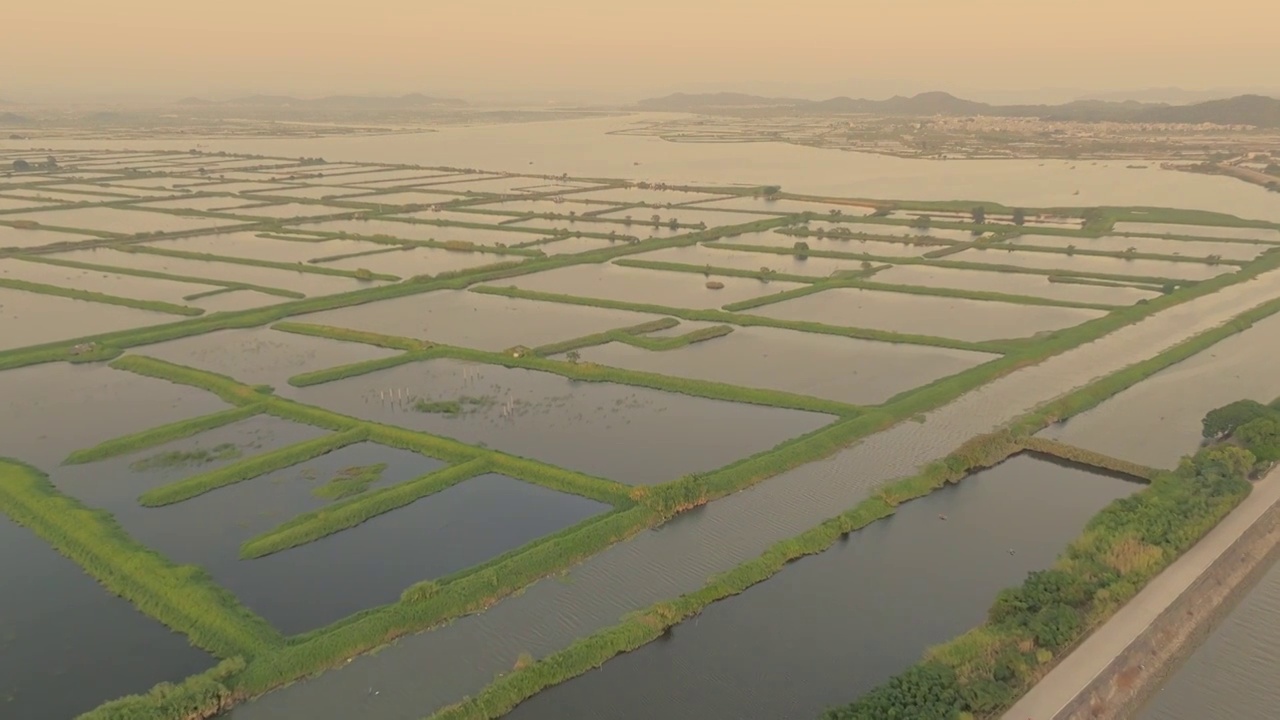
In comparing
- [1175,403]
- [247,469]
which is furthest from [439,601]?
[1175,403]

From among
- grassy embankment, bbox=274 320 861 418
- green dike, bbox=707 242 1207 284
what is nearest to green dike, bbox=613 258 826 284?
green dike, bbox=707 242 1207 284

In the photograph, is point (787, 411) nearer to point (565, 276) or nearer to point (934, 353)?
point (934, 353)

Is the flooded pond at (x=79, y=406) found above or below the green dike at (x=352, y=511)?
above

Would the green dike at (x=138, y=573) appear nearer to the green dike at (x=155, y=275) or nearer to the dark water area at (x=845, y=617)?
the dark water area at (x=845, y=617)

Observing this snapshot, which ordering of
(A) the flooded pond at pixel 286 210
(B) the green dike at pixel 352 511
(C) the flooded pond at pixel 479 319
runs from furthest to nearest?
(A) the flooded pond at pixel 286 210, (C) the flooded pond at pixel 479 319, (B) the green dike at pixel 352 511

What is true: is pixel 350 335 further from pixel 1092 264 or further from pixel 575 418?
pixel 1092 264

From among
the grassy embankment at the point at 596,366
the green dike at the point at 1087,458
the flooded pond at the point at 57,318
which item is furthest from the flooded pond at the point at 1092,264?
the flooded pond at the point at 57,318
